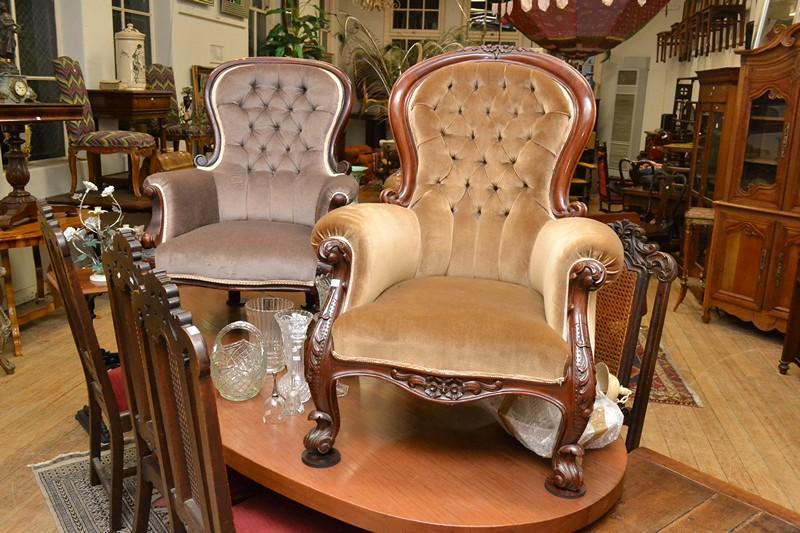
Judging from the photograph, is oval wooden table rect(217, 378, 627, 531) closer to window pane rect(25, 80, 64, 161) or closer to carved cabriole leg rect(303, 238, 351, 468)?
carved cabriole leg rect(303, 238, 351, 468)

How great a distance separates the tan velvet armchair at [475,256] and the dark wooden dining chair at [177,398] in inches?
17.4

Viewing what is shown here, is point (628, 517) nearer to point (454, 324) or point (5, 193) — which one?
point (454, 324)

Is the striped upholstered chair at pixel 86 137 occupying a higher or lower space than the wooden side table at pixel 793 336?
higher

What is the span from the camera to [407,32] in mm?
10375

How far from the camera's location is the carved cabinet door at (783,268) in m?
3.57

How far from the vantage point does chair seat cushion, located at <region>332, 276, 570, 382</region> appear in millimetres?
1621

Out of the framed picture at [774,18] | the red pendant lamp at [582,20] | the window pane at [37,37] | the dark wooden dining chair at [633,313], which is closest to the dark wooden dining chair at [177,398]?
the dark wooden dining chair at [633,313]

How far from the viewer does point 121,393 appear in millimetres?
2072

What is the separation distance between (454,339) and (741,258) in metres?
2.80

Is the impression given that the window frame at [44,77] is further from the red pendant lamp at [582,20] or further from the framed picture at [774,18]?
the framed picture at [774,18]

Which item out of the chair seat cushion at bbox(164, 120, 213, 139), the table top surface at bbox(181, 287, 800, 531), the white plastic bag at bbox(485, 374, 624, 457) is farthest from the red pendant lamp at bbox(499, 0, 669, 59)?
the chair seat cushion at bbox(164, 120, 213, 139)

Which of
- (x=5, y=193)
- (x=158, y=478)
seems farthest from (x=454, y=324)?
(x=5, y=193)

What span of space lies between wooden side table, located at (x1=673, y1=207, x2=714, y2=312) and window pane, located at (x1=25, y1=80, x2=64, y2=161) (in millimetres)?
3954

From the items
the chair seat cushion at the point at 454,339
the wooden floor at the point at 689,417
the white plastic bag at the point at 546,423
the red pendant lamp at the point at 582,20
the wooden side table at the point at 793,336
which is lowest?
the wooden floor at the point at 689,417
